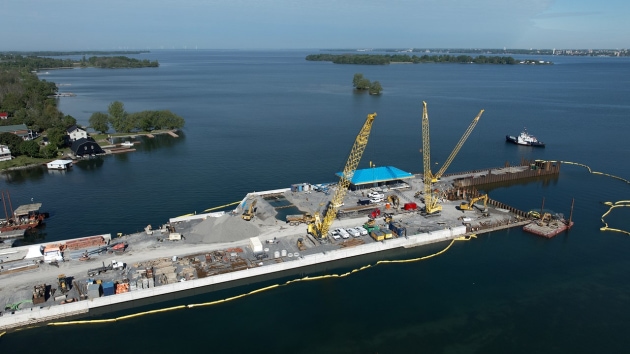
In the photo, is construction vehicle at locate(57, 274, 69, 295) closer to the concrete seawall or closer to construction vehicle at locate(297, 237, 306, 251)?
the concrete seawall

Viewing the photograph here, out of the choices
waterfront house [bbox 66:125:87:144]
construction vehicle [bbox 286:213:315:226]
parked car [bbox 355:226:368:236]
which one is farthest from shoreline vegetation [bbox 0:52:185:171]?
parked car [bbox 355:226:368:236]

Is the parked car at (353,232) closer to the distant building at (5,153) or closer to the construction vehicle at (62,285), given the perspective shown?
the construction vehicle at (62,285)

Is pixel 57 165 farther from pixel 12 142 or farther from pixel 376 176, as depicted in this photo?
pixel 376 176

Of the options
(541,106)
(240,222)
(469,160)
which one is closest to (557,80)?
(541,106)

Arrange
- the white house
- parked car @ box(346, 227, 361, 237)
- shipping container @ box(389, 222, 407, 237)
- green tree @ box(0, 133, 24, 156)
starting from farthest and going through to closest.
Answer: the white house
green tree @ box(0, 133, 24, 156)
shipping container @ box(389, 222, 407, 237)
parked car @ box(346, 227, 361, 237)

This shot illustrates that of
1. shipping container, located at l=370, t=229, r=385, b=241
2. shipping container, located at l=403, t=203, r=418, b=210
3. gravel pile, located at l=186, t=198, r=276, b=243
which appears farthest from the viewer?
shipping container, located at l=403, t=203, r=418, b=210

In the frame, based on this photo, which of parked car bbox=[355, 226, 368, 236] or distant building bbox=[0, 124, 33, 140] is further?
distant building bbox=[0, 124, 33, 140]

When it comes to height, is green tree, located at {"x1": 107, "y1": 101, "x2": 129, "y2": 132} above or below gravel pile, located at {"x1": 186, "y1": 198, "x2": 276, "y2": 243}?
above
